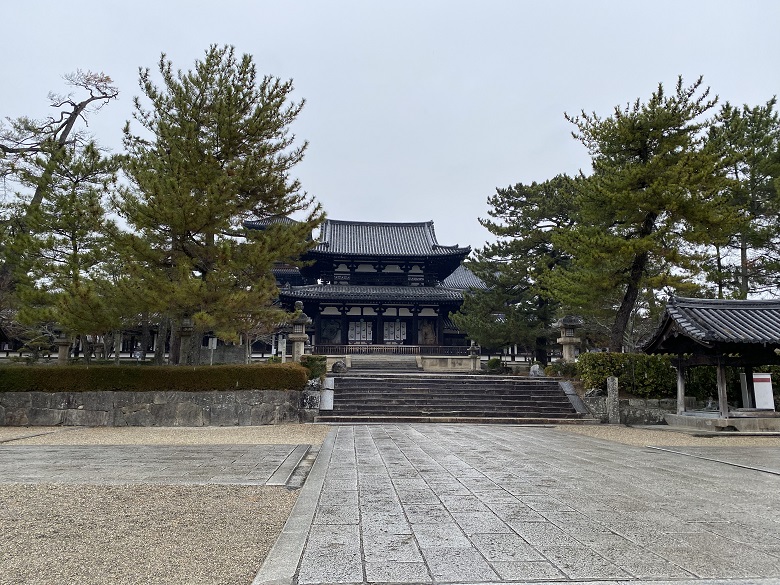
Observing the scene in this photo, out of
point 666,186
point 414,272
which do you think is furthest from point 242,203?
point 414,272

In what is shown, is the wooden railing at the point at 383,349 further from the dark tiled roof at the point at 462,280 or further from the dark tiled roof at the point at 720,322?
the dark tiled roof at the point at 720,322

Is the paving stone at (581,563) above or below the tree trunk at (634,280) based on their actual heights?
below

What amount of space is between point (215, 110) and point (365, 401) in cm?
1084

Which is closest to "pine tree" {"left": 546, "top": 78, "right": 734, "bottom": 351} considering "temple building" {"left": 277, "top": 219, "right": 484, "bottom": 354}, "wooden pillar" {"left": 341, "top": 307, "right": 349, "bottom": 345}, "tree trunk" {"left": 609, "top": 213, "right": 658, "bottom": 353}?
"tree trunk" {"left": 609, "top": 213, "right": 658, "bottom": 353}

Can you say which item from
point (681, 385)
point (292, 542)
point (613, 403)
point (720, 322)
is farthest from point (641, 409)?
point (292, 542)

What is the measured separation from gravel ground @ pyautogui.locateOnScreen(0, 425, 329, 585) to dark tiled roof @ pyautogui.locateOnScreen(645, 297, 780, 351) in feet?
41.0

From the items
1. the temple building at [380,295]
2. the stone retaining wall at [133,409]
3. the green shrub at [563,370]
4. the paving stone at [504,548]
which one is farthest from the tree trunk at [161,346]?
the paving stone at [504,548]

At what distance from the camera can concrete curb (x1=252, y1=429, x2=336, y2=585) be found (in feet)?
10.4

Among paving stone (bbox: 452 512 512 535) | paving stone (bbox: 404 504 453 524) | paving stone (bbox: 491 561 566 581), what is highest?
paving stone (bbox: 491 561 566 581)

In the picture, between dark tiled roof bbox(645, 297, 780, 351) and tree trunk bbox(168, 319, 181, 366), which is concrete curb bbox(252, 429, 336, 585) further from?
tree trunk bbox(168, 319, 181, 366)

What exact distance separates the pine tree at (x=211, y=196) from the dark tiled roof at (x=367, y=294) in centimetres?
1434

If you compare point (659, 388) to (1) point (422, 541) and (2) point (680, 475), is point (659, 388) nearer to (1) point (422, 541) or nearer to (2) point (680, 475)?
(2) point (680, 475)

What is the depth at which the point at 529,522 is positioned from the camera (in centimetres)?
434

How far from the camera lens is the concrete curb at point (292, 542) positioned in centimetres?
317
